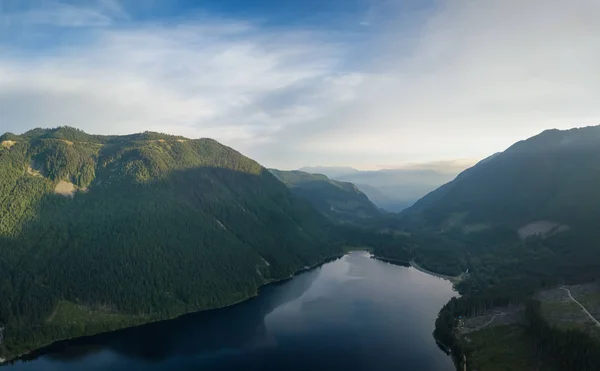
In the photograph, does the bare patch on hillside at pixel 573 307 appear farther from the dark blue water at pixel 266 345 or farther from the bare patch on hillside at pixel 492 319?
the dark blue water at pixel 266 345

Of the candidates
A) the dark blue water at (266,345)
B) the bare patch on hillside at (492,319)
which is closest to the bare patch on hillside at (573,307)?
the bare patch on hillside at (492,319)

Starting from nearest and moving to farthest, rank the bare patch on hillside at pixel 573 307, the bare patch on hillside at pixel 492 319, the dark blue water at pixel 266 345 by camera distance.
→ the dark blue water at pixel 266 345 → the bare patch on hillside at pixel 573 307 → the bare patch on hillside at pixel 492 319

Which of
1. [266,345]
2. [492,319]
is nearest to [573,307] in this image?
[492,319]

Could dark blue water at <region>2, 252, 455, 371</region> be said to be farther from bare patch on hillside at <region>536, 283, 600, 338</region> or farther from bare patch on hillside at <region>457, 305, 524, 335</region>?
bare patch on hillside at <region>536, 283, 600, 338</region>

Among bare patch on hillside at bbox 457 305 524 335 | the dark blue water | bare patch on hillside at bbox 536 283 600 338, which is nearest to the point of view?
the dark blue water

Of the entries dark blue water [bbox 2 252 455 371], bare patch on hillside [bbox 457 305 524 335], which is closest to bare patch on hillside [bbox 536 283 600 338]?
bare patch on hillside [bbox 457 305 524 335]

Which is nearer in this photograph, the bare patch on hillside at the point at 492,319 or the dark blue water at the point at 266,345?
the dark blue water at the point at 266,345

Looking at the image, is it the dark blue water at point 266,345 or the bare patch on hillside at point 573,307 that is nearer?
the dark blue water at point 266,345

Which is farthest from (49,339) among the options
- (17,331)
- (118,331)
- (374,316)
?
(374,316)

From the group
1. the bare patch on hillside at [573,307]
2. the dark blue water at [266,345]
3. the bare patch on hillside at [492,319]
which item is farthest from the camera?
the bare patch on hillside at [492,319]

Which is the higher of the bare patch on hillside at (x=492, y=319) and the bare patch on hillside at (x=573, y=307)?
the bare patch on hillside at (x=573, y=307)

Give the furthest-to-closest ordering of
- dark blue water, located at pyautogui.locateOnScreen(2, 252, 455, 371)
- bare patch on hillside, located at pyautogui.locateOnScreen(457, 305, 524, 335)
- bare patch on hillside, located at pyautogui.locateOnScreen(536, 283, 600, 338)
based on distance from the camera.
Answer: bare patch on hillside, located at pyautogui.locateOnScreen(457, 305, 524, 335), bare patch on hillside, located at pyautogui.locateOnScreen(536, 283, 600, 338), dark blue water, located at pyautogui.locateOnScreen(2, 252, 455, 371)

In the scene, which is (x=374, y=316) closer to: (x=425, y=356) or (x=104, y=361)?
(x=425, y=356)
